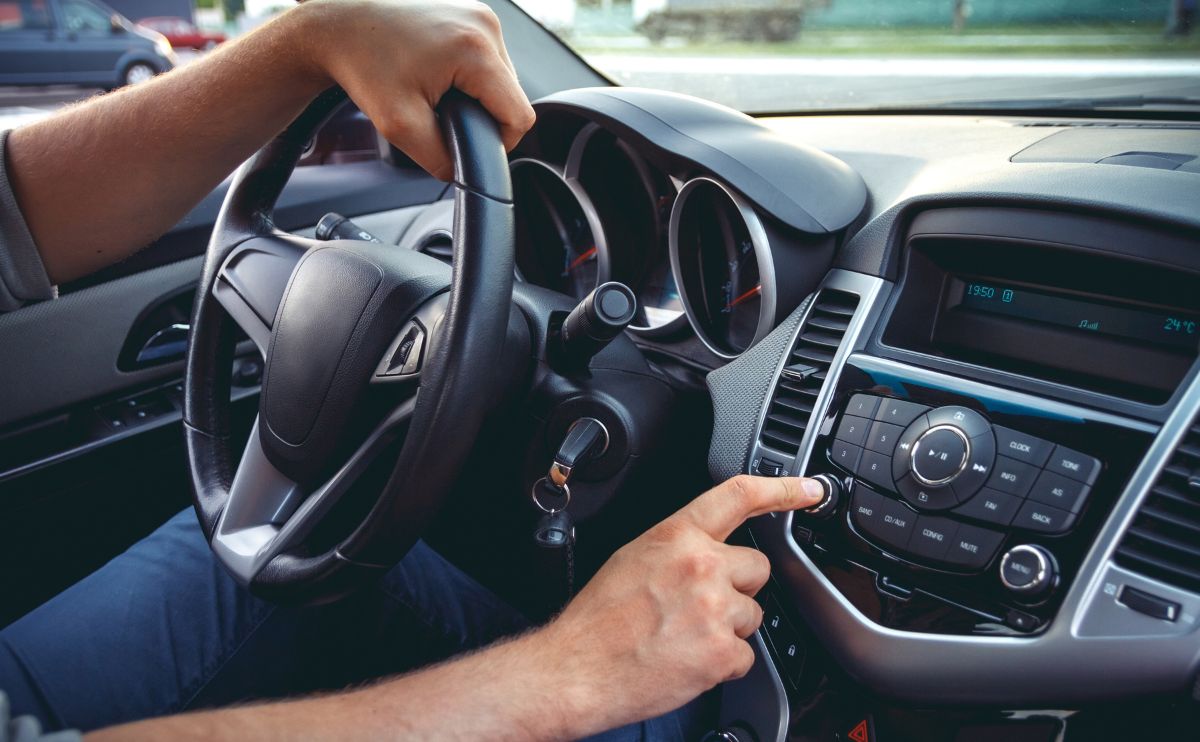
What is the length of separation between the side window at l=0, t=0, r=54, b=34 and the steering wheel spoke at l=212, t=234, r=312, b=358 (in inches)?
365

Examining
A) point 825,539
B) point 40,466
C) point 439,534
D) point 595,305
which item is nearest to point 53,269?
point 40,466

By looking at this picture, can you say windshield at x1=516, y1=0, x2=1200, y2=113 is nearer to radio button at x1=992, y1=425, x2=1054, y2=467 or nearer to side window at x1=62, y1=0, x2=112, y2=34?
radio button at x1=992, y1=425, x2=1054, y2=467

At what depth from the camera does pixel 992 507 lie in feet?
3.30

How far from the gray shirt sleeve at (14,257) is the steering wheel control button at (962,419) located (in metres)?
1.30

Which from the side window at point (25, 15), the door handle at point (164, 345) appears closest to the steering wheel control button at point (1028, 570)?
the door handle at point (164, 345)

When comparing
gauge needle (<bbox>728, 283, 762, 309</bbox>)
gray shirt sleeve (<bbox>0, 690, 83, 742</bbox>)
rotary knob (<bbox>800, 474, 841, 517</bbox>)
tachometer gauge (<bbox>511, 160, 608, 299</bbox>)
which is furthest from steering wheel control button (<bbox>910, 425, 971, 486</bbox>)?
gray shirt sleeve (<bbox>0, 690, 83, 742</bbox>)

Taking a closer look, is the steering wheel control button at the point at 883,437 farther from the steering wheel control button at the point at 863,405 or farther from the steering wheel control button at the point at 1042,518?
the steering wheel control button at the point at 1042,518

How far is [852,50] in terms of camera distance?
2.05 meters

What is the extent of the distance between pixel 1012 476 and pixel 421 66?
83cm

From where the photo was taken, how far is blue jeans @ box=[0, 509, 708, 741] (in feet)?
3.88

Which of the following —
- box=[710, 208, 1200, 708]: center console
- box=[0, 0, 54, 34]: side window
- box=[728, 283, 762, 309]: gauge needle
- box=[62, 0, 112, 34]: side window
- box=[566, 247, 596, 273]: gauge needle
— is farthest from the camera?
box=[62, 0, 112, 34]: side window

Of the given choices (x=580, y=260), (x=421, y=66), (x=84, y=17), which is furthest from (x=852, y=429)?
(x=84, y=17)

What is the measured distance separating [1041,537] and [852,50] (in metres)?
1.45

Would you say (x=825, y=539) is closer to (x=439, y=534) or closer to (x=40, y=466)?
(x=439, y=534)
